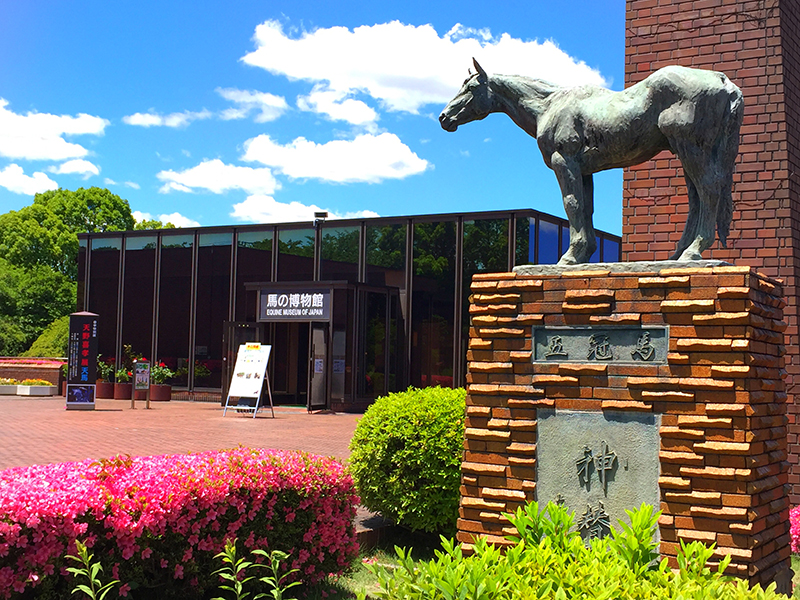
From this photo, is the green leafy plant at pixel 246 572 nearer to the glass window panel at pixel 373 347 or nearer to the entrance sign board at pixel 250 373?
the entrance sign board at pixel 250 373

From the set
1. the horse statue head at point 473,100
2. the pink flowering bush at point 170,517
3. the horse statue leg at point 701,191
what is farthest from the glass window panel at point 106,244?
the horse statue leg at point 701,191

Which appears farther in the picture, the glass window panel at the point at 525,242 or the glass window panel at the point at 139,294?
the glass window panel at the point at 139,294

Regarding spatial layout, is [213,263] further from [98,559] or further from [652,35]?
[98,559]

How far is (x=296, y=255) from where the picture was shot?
28656mm

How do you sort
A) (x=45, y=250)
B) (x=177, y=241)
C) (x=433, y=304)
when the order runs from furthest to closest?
1. (x=45, y=250)
2. (x=177, y=241)
3. (x=433, y=304)

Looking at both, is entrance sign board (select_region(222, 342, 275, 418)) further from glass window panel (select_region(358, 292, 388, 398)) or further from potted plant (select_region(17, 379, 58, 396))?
potted plant (select_region(17, 379, 58, 396))

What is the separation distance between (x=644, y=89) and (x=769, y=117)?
3.33m

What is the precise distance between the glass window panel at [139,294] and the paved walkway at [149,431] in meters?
5.81

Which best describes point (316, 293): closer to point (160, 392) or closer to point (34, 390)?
point (160, 392)

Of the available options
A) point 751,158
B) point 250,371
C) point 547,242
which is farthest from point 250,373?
point 751,158

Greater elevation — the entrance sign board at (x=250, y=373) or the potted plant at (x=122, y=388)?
the entrance sign board at (x=250, y=373)

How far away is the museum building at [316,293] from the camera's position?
25094mm

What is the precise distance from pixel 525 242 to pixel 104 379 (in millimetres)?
16103

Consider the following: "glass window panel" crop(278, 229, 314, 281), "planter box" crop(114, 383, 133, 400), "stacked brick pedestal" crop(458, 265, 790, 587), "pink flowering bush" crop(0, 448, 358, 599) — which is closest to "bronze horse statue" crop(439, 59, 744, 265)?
"stacked brick pedestal" crop(458, 265, 790, 587)
